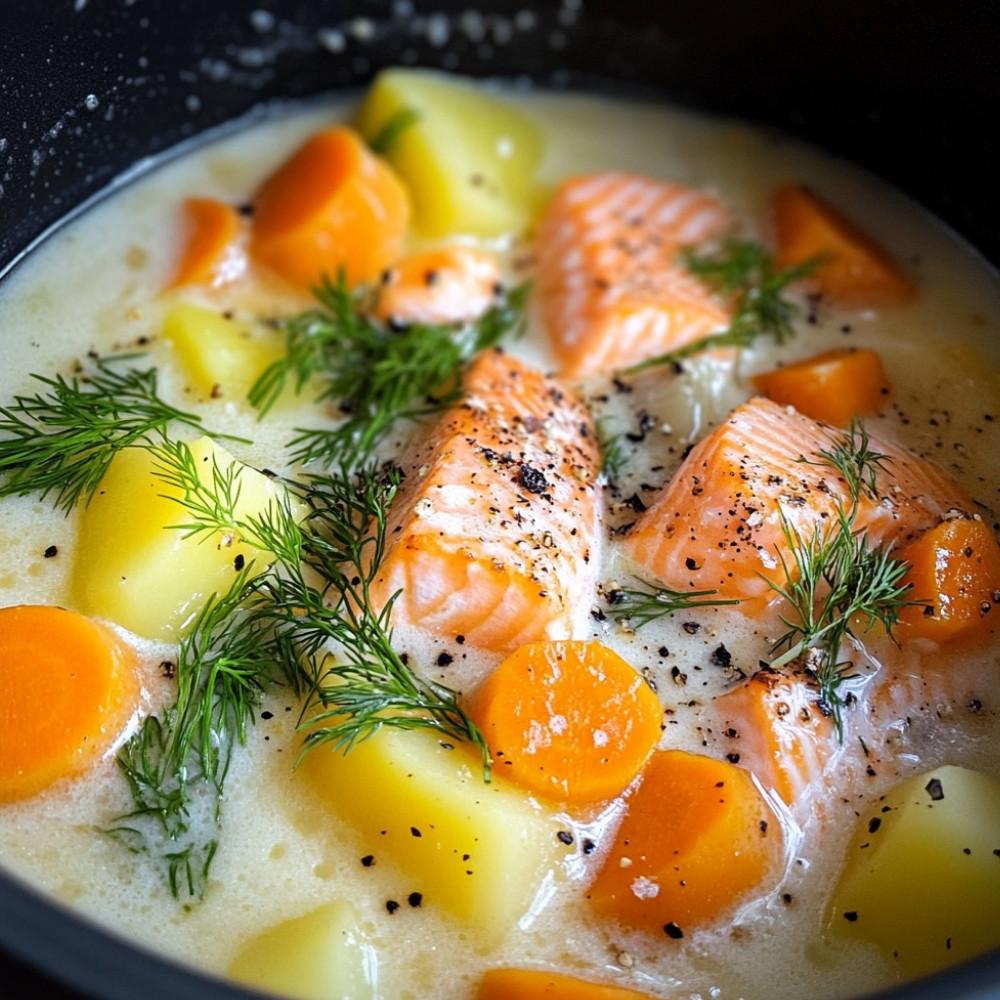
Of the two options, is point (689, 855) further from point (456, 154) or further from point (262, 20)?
point (262, 20)

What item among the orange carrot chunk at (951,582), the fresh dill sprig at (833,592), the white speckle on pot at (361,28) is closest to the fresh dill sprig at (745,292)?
the fresh dill sprig at (833,592)

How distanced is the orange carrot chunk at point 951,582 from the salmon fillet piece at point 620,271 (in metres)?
0.81

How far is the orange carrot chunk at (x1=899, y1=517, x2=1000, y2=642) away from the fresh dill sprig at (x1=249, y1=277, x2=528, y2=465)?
1.04 metres

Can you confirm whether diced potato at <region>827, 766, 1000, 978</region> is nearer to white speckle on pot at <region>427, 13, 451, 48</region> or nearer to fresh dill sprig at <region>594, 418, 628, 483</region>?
fresh dill sprig at <region>594, 418, 628, 483</region>

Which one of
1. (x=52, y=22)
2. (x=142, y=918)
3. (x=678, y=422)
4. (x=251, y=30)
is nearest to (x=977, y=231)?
(x=678, y=422)

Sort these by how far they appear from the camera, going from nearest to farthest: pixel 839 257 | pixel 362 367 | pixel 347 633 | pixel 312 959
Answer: pixel 312 959 → pixel 347 633 → pixel 362 367 → pixel 839 257

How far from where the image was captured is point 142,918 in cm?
184

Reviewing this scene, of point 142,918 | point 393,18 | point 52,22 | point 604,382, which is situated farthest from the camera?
point 393,18

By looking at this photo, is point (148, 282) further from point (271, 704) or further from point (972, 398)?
point (972, 398)

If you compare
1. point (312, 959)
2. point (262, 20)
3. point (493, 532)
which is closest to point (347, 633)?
point (493, 532)

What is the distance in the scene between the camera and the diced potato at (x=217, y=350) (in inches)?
98.4

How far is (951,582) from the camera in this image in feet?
7.05

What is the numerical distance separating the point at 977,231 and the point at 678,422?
105 cm

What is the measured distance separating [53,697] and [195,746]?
251 mm
